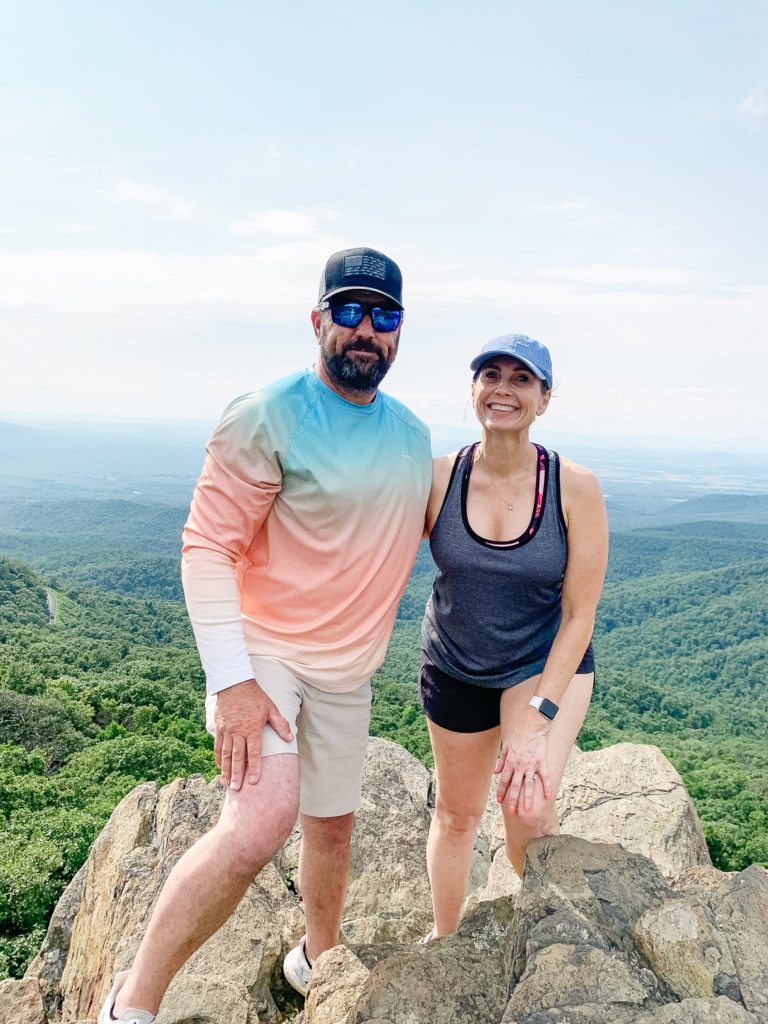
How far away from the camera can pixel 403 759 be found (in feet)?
24.3

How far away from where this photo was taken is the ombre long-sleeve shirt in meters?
3.06

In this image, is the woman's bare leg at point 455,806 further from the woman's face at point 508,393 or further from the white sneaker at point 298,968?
the woman's face at point 508,393

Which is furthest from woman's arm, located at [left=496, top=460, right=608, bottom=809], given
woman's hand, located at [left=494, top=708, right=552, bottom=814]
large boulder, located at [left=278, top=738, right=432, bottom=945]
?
large boulder, located at [left=278, top=738, right=432, bottom=945]

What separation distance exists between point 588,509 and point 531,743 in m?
1.18

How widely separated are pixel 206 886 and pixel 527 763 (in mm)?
1547

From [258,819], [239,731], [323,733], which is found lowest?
[258,819]

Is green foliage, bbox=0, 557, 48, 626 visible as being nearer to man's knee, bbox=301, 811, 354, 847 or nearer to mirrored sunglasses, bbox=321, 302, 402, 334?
man's knee, bbox=301, 811, 354, 847

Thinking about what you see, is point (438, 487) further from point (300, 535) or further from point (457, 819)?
point (457, 819)

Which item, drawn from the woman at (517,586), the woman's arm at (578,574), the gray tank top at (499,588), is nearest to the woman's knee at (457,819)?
the woman at (517,586)

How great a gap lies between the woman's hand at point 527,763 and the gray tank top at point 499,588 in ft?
0.84

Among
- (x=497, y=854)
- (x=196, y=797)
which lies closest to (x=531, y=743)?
(x=497, y=854)

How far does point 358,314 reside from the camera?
3250 millimetres

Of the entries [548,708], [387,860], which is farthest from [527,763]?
[387,860]

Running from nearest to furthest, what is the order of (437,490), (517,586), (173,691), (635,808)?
(517,586), (437,490), (635,808), (173,691)
